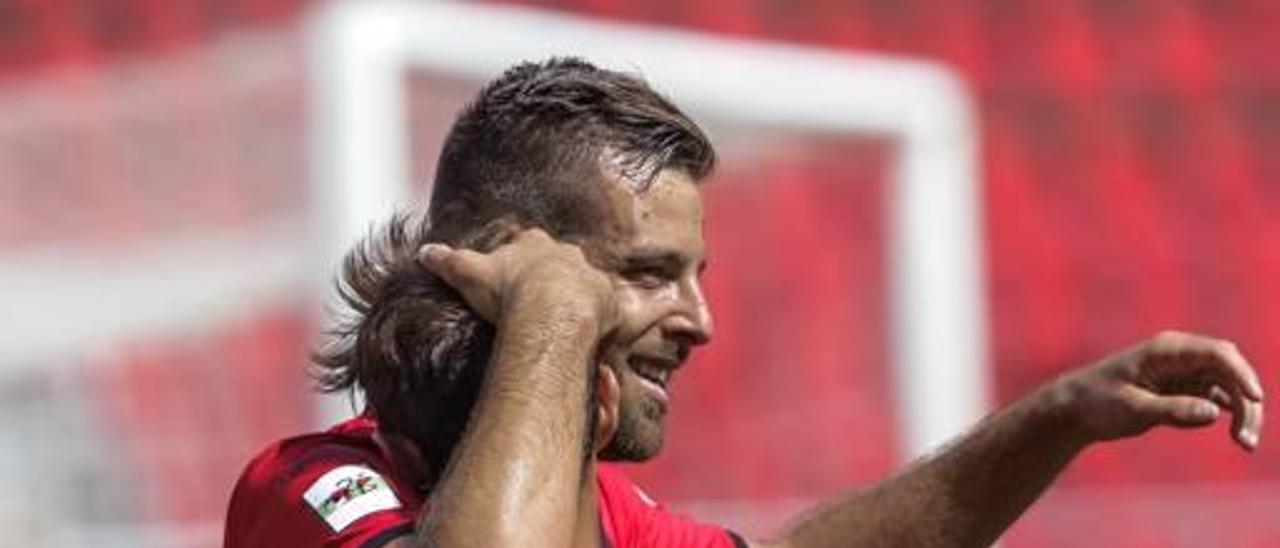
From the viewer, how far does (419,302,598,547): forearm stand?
3029 millimetres

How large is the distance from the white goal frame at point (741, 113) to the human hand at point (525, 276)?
1968 millimetres

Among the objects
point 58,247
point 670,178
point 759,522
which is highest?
point 670,178

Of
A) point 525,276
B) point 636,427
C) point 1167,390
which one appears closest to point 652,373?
point 636,427

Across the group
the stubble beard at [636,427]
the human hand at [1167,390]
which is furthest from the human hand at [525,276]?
the human hand at [1167,390]

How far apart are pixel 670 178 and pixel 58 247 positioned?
3175 mm

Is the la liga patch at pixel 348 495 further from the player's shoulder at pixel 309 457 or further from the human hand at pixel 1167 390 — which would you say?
the human hand at pixel 1167 390

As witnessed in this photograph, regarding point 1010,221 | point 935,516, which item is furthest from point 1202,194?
point 935,516

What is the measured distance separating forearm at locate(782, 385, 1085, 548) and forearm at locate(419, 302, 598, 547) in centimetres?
70

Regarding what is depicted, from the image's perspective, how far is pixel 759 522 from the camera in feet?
21.7

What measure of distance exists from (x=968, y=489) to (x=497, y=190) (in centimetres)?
77

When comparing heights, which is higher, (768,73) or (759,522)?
(768,73)

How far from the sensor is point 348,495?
3.25 meters

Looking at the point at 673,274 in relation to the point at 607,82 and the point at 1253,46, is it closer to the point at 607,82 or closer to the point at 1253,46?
the point at 607,82

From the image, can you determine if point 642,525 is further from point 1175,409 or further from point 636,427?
point 1175,409
